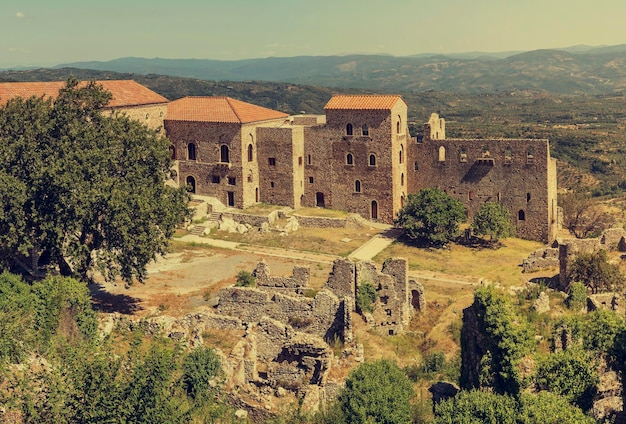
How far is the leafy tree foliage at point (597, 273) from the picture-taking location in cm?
3094

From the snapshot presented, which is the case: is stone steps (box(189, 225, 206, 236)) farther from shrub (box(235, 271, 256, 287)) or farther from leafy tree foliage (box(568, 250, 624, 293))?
leafy tree foliage (box(568, 250, 624, 293))

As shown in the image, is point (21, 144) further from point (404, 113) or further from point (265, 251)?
point (404, 113)

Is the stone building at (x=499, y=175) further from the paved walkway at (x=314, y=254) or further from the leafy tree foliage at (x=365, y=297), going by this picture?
the leafy tree foliage at (x=365, y=297)

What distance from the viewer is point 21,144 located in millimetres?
29984

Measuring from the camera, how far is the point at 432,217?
46.4 m

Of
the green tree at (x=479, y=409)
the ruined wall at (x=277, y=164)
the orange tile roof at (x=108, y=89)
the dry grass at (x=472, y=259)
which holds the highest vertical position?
the orange tile roof at (x=108, y=89)

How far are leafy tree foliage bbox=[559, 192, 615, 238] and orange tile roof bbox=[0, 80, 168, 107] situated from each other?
3459 centimetres

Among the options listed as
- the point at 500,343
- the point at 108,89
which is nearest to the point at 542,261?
the point at 500,343

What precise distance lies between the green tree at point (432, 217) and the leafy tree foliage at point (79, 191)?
19892 mm

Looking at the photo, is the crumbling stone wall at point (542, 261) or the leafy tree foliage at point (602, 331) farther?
the crumbling stone wall at point (542, 261)

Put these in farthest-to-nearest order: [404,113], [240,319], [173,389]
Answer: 1. [404,113]
2. [240,319]
3. [173,389]

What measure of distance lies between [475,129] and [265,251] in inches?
2832

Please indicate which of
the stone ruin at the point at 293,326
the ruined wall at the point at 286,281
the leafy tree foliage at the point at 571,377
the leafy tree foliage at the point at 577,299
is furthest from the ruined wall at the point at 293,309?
the leafy tree foliage at the point at 571,377

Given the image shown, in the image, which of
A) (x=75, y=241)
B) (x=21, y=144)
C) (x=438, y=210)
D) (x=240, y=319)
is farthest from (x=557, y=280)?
(x=21, y=144)
